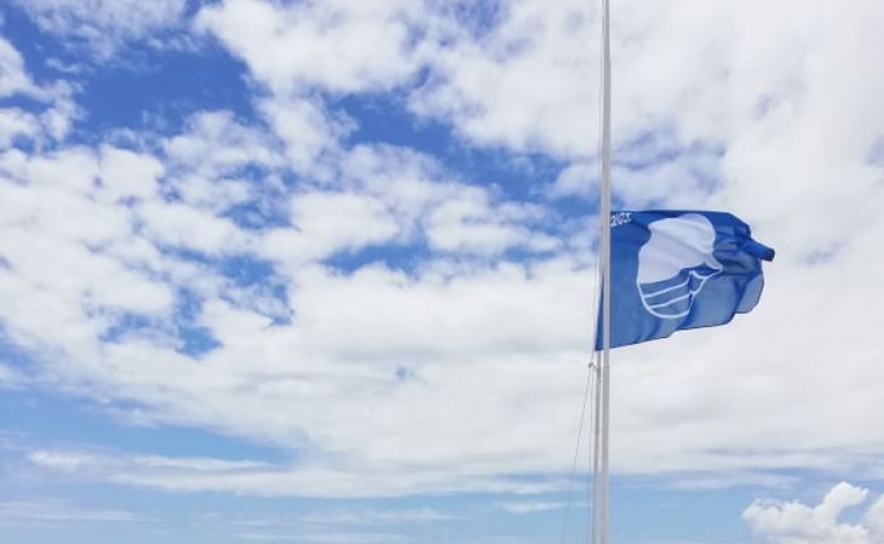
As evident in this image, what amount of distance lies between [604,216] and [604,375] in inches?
176

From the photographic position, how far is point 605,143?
33031 mm

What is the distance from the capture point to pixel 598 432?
30.9 meters

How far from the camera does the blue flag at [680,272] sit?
33188mm

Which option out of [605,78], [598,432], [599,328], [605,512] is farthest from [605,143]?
[605,512]

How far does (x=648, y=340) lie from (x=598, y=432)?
11.6 feet

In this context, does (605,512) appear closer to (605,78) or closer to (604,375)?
(604,375)

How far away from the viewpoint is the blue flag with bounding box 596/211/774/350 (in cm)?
3319

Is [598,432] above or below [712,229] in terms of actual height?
below

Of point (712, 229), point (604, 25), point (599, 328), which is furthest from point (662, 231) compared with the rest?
point (604, 25)

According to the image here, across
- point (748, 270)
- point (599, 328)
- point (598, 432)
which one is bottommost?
point (598, 432)

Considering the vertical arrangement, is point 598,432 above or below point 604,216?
below

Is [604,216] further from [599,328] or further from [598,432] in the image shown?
[598,432]

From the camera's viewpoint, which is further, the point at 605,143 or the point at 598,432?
the point at 605,143

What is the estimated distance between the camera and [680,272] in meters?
33.5
